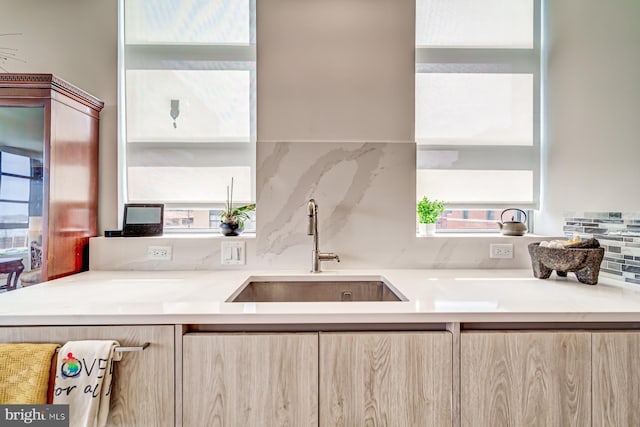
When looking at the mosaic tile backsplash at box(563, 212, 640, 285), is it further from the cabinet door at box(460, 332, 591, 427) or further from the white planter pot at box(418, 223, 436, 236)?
the white planter pot at box(418, 223, 436, 236)

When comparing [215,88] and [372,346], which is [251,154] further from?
[372,346]

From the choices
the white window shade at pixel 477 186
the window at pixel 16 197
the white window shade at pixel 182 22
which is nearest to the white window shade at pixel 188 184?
the window at pixel 16 197

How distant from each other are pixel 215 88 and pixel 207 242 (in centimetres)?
91

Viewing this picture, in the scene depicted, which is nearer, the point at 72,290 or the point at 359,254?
the point at 72,290

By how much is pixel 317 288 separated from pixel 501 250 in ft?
3.40

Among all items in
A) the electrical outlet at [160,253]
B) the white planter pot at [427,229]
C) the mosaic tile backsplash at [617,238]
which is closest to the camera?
the mosaic tile backsplash at [617,238]

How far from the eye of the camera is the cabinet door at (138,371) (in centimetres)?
102

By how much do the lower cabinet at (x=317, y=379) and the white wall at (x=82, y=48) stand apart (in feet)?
4.06

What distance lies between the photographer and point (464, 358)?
3.42 ft

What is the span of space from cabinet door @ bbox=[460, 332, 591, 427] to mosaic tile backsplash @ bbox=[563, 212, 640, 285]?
611 mm

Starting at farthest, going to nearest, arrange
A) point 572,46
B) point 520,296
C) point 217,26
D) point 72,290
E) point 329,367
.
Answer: point 217,26 → point 572,46 → point 72,290 → point 520,296 → point 329,367

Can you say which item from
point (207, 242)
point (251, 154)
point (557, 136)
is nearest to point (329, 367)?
point (207, 242)

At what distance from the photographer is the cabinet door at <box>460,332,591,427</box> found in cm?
104

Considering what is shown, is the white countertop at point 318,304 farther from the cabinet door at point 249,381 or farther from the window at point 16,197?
the window at point 16,197
